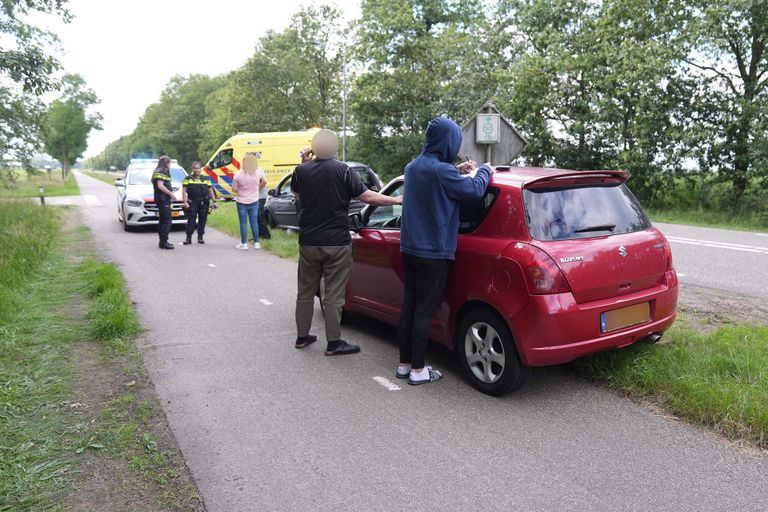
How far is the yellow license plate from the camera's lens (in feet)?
13.3

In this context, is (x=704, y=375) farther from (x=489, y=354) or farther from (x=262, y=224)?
(x=262, y=224)

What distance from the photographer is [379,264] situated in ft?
17.9

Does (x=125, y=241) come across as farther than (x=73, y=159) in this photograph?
No

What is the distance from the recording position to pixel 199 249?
→ 484 inches

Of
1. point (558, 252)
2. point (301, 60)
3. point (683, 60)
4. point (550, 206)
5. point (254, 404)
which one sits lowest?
point (254, 404)

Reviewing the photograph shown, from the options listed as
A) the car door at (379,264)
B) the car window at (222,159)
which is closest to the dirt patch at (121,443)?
the car door at (379,264)

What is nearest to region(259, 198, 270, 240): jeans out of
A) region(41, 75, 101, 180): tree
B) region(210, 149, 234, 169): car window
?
region(210, 149, 234, 169): car window

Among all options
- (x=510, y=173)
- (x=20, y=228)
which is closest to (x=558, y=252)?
(x=510, y=173)

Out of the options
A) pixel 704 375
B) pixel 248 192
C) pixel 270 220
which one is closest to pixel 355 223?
pixel 704 375

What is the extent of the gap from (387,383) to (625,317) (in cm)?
183

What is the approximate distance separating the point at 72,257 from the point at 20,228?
2.15 m

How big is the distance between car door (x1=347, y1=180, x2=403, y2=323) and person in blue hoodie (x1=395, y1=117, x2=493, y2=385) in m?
0.72

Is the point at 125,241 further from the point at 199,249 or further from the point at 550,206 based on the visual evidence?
the point at 550,206

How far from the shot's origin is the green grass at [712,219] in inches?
609
